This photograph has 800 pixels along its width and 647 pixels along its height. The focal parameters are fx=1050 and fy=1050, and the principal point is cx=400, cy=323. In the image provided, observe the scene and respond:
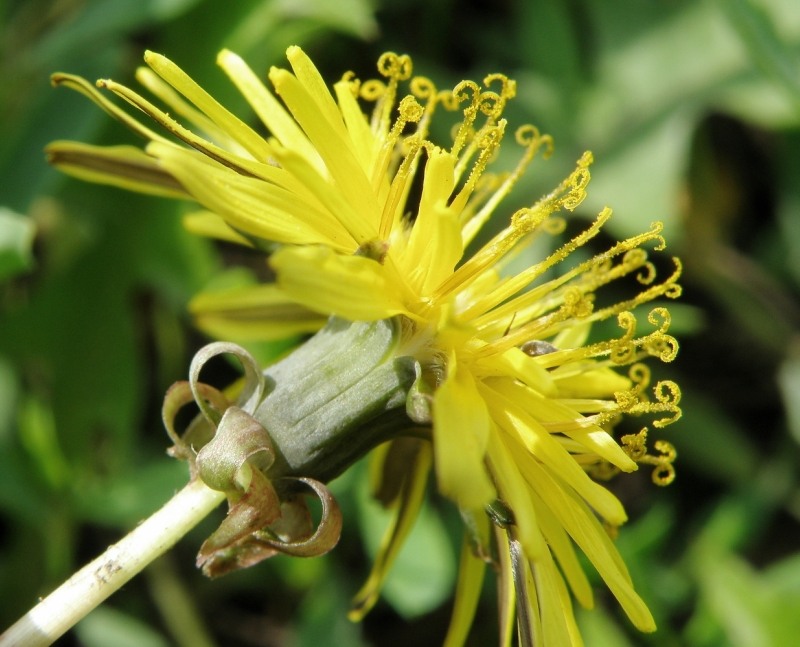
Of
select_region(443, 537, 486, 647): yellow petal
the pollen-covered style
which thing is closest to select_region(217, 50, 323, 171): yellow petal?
the pollen-covered style

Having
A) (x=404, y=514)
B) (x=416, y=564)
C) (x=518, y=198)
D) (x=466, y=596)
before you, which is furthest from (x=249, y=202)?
(x=518, y=198)

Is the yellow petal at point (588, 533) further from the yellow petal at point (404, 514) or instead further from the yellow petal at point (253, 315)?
the yellow petal at point (253, 315)

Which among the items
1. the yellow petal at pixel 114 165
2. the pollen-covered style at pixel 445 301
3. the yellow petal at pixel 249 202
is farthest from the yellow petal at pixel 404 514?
the yellow petal at pixel 114 165

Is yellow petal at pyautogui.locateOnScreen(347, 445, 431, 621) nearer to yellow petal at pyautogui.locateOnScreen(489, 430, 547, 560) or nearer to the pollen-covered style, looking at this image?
the pollen-covered style

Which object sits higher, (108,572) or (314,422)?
(314,422)

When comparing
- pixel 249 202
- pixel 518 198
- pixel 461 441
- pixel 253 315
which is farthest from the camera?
pixel 518 198

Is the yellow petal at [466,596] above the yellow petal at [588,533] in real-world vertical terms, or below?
below

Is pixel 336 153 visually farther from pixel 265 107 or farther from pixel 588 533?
pixel 588 533
